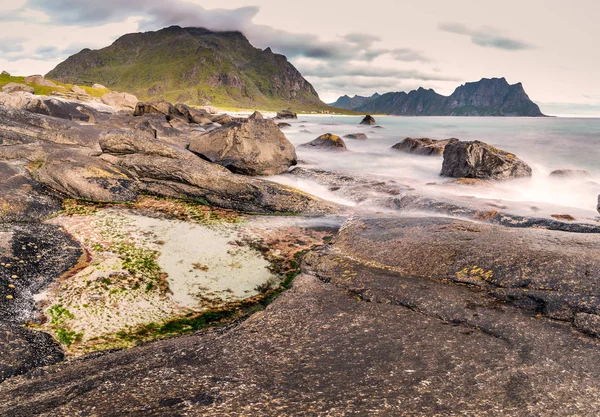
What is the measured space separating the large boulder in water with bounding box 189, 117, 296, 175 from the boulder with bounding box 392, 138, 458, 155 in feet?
87.0

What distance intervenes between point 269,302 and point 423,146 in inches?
2037

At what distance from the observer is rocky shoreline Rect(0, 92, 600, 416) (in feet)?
24.1

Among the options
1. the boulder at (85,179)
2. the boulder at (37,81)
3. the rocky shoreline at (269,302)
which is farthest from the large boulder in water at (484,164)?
the boulder at (37,81)

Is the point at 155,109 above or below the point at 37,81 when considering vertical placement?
below

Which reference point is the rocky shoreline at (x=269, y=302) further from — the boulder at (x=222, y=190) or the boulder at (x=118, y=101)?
the boulder at (x=118, y=101)

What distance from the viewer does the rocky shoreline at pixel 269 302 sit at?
7348mm

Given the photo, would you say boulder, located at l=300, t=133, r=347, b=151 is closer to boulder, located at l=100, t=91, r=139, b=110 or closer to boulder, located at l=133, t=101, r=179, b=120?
boulder, located at l=133, t=101, r=179, b=120

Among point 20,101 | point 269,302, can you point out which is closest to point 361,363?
point 269,302

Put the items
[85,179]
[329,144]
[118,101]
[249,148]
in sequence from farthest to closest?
[118,101] < [329,144] < [249,148] < [85,179]

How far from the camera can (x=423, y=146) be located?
59125mm

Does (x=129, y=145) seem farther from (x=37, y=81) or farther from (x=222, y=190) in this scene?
(x=37, y=81)

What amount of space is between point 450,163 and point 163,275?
114 feet

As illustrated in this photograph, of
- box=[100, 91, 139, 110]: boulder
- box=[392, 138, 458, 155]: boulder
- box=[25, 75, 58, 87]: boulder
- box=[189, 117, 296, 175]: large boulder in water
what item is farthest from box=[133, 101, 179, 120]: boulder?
box=[25, 75, 58, 87]: boulder

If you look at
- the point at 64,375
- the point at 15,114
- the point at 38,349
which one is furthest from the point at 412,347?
the point at 15,114
